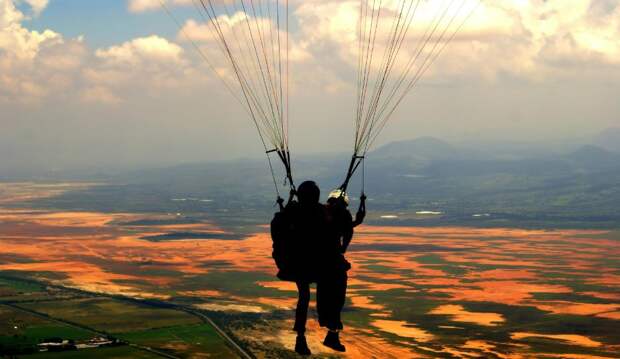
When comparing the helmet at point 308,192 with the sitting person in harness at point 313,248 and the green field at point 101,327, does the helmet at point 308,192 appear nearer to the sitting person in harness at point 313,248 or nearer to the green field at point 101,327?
the sitting person in harness at point 313,248

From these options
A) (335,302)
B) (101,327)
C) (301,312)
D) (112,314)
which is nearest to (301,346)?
Answer: (301,312)

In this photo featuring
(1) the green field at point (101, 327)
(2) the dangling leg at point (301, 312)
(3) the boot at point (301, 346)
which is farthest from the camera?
(1) the green field at point (101, 327)

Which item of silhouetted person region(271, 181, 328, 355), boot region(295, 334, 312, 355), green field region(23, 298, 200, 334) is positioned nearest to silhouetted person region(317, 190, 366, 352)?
silhouetted person region(271, 181, 328, 355)

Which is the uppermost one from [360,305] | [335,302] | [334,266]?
[334,266]

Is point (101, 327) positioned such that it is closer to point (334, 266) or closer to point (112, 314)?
point (112, 314)

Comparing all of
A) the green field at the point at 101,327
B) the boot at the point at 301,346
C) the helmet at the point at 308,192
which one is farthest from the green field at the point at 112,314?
the helmet at the point at 308,192

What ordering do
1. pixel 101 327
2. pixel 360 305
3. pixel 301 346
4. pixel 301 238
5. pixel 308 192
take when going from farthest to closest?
pixel 360 305, pixel 101 327, pixel 301 238, pixel 308 192, pixel 301 346

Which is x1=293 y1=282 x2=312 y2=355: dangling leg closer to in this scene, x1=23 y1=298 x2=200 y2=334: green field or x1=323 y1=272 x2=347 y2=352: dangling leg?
x1=323 y1=272 x2=347 y2=352: dangling leg

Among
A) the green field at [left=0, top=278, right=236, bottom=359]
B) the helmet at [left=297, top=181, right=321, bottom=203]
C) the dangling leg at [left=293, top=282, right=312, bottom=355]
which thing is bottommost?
the green field at [left=0, top=278, right=236, bottom=359]

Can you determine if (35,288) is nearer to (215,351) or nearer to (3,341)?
(3,341)
